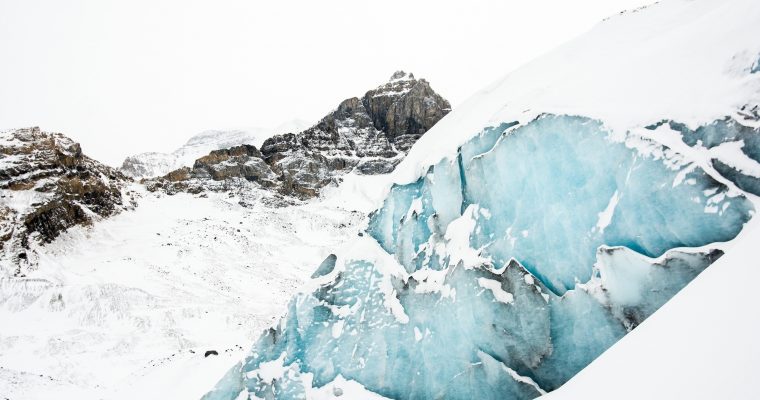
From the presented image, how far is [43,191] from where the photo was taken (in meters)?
44.5

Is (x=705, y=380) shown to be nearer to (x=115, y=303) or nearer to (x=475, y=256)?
(x=475, y=256)

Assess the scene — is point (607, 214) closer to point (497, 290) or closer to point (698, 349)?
point (497, 290)

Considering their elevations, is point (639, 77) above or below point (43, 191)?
below

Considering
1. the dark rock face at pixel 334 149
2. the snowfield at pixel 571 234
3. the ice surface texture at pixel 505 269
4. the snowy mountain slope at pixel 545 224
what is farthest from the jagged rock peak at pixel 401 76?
the ice surface texture at pixel 505 269

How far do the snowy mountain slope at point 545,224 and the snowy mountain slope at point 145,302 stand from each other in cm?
983

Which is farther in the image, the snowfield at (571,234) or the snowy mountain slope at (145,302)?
the snowy mountain slope at (145,302)

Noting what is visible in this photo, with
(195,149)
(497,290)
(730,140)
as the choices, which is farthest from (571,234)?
(195,149)

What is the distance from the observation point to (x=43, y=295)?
26891 millimetres

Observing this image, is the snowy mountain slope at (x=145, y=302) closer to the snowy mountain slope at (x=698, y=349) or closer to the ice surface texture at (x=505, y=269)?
the ice surface texture at (x=505, y=269)

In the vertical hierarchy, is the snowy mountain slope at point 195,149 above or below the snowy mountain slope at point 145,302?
above

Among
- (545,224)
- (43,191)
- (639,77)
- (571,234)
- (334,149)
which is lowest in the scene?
(571,234)

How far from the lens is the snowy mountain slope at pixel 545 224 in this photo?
4.78 m

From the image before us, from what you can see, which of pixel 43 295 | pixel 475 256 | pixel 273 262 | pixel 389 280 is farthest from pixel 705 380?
pixel 273 262

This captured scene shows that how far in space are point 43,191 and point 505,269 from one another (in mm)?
54633
